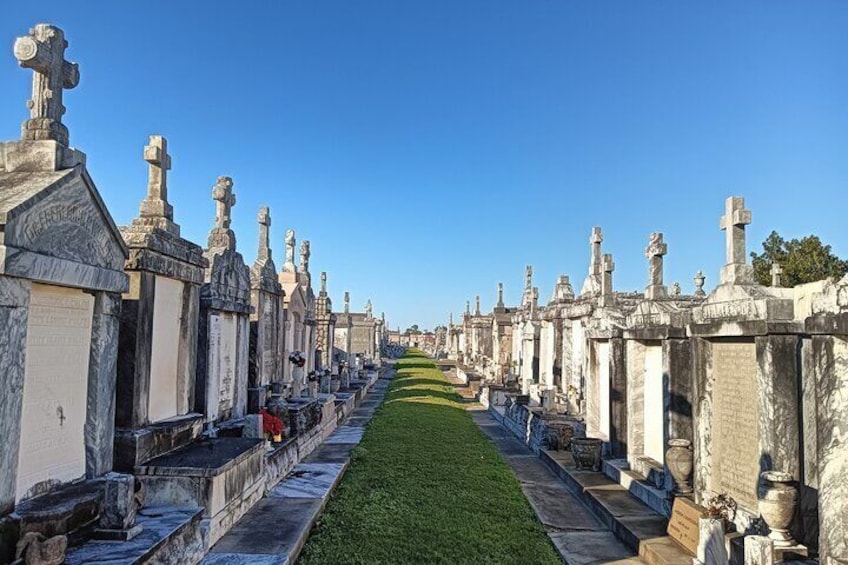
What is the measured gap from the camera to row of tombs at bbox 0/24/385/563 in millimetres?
4547

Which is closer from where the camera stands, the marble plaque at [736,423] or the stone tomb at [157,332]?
the marble plaque at [736,423]

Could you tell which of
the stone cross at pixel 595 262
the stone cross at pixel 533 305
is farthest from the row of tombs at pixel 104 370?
the stone cross at pixel 533 305

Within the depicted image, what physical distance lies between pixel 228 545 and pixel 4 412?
2660 mm

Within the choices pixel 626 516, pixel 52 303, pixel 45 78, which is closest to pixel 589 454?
pixel 626 516

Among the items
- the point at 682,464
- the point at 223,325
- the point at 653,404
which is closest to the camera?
the point at 682,464

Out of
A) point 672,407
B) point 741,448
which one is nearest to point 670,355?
point 672,407

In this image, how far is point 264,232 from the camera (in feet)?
45.7

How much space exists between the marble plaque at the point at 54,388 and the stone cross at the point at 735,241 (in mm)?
6636

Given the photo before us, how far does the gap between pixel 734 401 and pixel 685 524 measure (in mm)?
1363

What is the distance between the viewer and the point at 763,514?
16.8 feet

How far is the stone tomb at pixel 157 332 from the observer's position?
640 cm

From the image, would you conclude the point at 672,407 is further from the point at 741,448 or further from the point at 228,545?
the point at 228,545

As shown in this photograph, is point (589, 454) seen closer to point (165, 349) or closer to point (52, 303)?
point (165, 349)

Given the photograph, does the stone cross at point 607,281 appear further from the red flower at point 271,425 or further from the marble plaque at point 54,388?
the marble plaque at point 54,388
